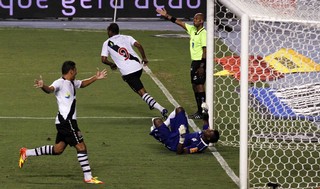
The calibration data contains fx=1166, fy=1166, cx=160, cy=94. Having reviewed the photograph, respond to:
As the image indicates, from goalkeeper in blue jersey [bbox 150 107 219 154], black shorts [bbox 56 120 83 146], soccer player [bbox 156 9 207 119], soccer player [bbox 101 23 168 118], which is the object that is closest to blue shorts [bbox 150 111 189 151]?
goalkeeper in blue jersey [bbox 150 107 219 154]

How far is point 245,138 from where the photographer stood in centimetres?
1592

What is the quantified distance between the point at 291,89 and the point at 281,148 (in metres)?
3.08

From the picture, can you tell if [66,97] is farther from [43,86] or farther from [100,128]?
[100,128]

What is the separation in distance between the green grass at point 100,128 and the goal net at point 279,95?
0.62m

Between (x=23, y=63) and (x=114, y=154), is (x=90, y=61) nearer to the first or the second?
(x=23, y=63)

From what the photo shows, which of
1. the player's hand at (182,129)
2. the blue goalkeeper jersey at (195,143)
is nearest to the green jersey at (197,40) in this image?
the blue goalkeeper jersey at (195,143)

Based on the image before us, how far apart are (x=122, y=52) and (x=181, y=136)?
4.10 meters

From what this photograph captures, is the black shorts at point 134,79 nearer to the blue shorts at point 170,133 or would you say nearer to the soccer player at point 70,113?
the blue shorts at point 170,133

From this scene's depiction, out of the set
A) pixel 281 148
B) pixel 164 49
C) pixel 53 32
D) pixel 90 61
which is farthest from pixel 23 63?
pixel 281 148

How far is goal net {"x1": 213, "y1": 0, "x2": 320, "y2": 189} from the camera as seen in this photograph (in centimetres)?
1655

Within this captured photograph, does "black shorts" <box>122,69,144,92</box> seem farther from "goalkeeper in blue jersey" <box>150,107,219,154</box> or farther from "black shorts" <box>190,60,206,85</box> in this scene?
"goalkeeper in blue jersey" <box>150,107,219,154</box>

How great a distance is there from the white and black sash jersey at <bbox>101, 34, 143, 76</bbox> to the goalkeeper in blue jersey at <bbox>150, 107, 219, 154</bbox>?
3.37m

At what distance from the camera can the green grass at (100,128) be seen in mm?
16875

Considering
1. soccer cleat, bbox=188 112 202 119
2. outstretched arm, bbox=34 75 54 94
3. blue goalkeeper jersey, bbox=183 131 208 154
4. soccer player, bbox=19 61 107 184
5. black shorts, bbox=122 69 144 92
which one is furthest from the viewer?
soccer cleat, bbox=188 112 202 119
